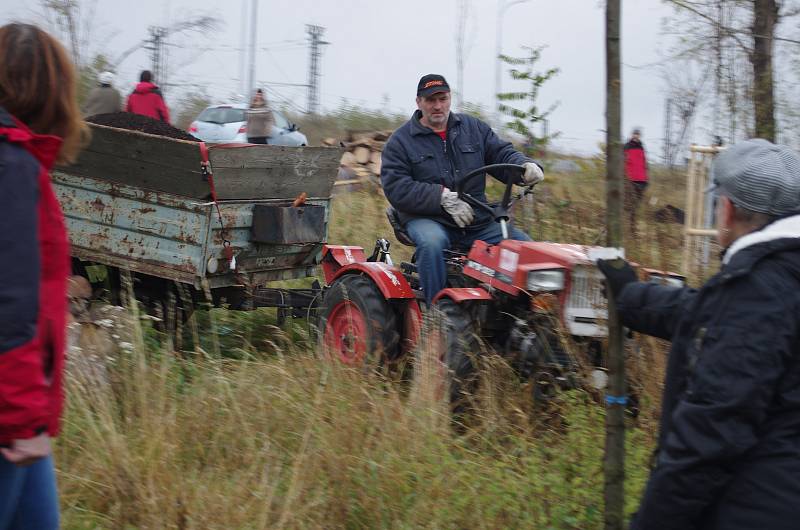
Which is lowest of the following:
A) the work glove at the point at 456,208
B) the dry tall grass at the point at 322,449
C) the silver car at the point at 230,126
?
the dry tall grass at the point at 322,449

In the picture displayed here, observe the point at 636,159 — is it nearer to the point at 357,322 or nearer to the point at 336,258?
the point at 336,258

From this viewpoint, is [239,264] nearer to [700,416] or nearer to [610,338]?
[610,338]

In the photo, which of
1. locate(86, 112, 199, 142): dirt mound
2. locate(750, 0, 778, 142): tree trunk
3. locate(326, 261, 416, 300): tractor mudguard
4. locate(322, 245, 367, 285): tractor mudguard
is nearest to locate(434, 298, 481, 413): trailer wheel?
locate(326, 261, 416, 300): tractor mudguard

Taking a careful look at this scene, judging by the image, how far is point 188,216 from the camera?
6.54 metres

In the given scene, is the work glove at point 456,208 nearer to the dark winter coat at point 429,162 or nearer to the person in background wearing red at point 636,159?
the dark winter coat at point 429,162

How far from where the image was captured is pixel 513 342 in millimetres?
4984

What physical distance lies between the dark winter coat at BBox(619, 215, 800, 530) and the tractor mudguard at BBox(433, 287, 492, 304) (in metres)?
2.69

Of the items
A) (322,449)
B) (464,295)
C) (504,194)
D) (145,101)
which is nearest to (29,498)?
(322,449)

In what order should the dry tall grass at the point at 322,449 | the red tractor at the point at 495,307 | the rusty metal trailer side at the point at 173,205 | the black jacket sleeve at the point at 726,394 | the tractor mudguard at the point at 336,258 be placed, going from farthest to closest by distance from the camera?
the tractor mudguard at the point at 336,258 < the rusty metal trailer side at the point at 173,205 < the red tractor at the point at 495,307 < the dry tall grass at the point at 322,449 < the black jacket sleeve at the point at 726,394

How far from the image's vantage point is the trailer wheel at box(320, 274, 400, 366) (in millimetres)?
5652

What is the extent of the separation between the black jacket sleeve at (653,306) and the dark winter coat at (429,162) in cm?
296

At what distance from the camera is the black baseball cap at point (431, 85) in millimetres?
5809

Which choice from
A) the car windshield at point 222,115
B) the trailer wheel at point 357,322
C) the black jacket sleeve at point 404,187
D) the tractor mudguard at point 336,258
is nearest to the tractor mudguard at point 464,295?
the trailer wheel at point 357,322

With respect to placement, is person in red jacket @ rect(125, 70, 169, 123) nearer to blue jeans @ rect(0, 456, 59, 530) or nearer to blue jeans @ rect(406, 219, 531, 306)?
blue jeans @ rect(406, 219, 531, 306)
